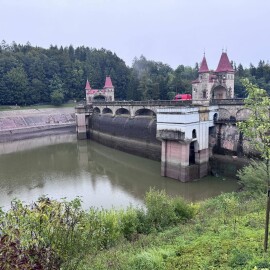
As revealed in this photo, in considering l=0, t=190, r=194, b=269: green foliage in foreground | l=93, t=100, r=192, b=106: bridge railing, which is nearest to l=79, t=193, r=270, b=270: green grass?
l=0, t=190, r=194, b=269: green foliage in foreground

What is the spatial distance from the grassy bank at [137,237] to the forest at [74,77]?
4259cm

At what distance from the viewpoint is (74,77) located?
64938mm

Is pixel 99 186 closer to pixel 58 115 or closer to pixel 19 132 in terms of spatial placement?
pixel 19 132

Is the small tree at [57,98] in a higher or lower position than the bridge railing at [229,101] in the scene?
higher

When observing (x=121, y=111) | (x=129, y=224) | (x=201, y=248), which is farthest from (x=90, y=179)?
(x=121, y=111)

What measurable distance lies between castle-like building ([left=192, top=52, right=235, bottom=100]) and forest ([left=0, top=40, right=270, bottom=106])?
23.2 m

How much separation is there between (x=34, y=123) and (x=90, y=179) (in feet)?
99.7

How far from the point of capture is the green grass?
6.97 metres

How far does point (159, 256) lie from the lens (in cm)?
749

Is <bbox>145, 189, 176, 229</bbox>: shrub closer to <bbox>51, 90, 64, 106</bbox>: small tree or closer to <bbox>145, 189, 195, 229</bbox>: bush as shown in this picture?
<bbox>145, 189, 195, 229</bbox>: bush

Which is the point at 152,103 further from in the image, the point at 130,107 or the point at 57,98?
the point at 57,98

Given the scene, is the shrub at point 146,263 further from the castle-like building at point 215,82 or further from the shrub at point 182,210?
the castle-like building at point 215,82

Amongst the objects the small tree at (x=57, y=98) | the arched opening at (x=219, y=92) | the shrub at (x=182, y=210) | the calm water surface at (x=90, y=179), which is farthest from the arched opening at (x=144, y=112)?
the small tree at (x=57, y=98)

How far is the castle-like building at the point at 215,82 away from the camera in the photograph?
27016 mm
